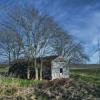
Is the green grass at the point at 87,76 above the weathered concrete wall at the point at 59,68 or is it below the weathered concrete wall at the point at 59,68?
below

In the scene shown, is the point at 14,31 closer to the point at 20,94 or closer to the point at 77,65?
the point at 77,65

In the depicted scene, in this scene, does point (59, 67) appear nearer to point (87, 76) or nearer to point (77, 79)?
point (87, 76)

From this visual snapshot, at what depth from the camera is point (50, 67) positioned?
5484 centimetres

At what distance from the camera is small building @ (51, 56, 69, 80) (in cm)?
5454

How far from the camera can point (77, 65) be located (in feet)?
217

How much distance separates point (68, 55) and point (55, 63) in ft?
26.1

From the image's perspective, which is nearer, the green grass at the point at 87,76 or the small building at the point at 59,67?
the green grass at the point at 87,76

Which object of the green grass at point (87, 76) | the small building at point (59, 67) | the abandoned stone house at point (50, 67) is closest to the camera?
the green grass at point (87, 76)

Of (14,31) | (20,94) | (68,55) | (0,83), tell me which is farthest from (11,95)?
(68,55)

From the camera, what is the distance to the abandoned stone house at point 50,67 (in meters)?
54.1

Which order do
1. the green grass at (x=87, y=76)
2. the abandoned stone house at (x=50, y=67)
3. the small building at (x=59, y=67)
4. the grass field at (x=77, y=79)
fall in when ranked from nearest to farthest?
the grass field at (x=77, y=79) < the green grass at (x=87, y=76) < the abandoned stone house at (x=50, y=67) < the small building at (x=59, y=67)

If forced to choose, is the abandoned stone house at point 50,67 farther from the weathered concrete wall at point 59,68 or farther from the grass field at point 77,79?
the grass field at point 77,79

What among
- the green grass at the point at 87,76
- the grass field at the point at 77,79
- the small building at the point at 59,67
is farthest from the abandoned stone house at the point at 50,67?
the green grass at the point at 87,76

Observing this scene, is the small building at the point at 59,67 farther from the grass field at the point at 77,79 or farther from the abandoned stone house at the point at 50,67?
the grass field at the point at 77,79
